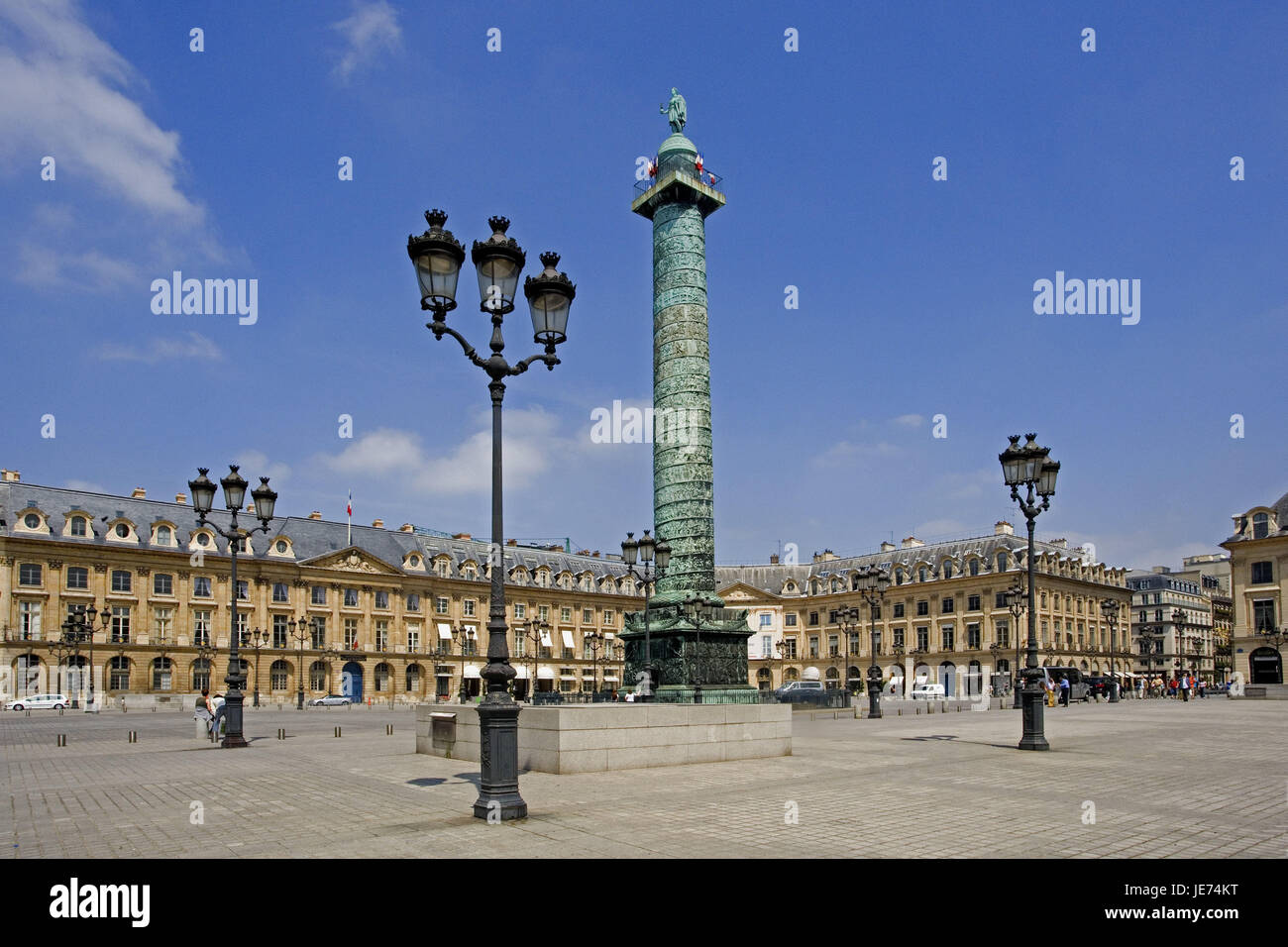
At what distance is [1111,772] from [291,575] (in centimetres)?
6483

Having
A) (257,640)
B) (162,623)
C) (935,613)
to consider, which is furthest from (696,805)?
(935,613)

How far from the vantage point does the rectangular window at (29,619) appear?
58.2 metres

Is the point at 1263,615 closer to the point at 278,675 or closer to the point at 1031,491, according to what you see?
the point at 1031,491

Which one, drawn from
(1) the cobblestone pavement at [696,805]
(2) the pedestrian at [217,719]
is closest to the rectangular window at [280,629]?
(2) the pedestrian at [217,719]

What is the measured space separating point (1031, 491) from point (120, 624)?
59.9 m

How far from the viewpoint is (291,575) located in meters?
70.2

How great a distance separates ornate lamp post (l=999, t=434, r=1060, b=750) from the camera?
18.5 m

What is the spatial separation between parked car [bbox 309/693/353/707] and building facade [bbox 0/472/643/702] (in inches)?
91.1

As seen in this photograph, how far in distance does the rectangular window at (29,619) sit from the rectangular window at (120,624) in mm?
4228

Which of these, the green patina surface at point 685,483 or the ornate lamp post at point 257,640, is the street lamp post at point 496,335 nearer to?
the green patina surface at point 685,483
